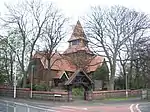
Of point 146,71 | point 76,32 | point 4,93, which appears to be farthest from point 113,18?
point 4,93

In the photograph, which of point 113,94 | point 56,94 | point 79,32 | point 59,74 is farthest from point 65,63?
point 56,94

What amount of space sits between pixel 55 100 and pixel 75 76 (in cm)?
453

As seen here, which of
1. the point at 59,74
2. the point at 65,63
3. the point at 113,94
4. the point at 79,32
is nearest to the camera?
the point at 113,94

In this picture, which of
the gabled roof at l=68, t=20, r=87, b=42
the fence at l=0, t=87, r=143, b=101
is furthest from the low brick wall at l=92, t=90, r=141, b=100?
the gabled roof at l=68, t=20, r=87, b=42

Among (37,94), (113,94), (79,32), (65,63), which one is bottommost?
(113,94)

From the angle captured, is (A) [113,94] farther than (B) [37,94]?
Yes

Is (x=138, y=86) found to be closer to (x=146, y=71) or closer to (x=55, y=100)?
(x=146, y=71)

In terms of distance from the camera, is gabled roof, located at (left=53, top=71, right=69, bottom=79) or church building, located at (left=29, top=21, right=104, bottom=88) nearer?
church building, located at (left=29, top=21, right=104, bottom=88)

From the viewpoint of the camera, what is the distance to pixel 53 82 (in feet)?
226

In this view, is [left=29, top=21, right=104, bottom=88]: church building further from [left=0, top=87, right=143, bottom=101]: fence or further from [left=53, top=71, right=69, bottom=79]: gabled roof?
[left=0, top=87, right=143, bottom=101]: fence

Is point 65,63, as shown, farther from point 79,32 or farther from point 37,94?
point 37,94

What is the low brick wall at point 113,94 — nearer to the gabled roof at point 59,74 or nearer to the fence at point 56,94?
the fence at point 56,94

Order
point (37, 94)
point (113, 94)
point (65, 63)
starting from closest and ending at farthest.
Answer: point (37, 94), point (113, 94), point (65, 63)

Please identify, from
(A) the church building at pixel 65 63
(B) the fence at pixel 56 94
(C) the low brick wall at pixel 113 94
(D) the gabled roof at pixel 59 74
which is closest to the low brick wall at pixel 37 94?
(B) the fence at pixel 56 94
